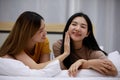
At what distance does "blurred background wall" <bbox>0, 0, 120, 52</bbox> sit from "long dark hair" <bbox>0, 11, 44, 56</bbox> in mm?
1370

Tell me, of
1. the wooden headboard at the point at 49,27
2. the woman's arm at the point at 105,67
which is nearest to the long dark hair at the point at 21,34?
the woman's arm at the point at 105,67

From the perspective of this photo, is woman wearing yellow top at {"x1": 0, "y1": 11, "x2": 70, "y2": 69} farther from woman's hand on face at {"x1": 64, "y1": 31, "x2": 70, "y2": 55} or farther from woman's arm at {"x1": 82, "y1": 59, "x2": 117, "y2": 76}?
woman's arm at {"x1": 82, "y1": 59, "x2": 117, "y2": 76}

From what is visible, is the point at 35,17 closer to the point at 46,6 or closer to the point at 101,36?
the point at 46,6

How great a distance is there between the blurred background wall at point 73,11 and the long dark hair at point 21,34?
4.50 feet

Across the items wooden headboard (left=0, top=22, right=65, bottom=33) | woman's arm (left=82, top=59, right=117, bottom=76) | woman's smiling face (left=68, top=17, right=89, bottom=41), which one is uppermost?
woman's smiling face (left=68, top=17, right=89, bottom=41)

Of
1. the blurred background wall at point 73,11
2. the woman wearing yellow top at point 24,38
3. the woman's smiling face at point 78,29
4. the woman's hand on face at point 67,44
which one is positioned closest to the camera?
the woman wearing yellow top at point 24,38

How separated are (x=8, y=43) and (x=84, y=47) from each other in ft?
2.20

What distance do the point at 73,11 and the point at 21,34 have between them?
152 centimetres

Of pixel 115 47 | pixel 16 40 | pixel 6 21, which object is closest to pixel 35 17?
pixel 16 40

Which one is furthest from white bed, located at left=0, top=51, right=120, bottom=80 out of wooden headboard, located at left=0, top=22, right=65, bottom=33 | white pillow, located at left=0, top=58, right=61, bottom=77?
wooden headboard, located at left=0, top=22, right=65, bottom=33

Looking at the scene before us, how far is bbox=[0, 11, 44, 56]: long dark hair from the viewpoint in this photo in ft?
4.38

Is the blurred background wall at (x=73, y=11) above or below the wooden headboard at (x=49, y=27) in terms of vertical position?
above

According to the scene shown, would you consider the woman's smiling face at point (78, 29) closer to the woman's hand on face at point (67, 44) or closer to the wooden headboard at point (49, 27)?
the woman's hand on face at point (67, 44)

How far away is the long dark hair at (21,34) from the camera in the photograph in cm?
133
